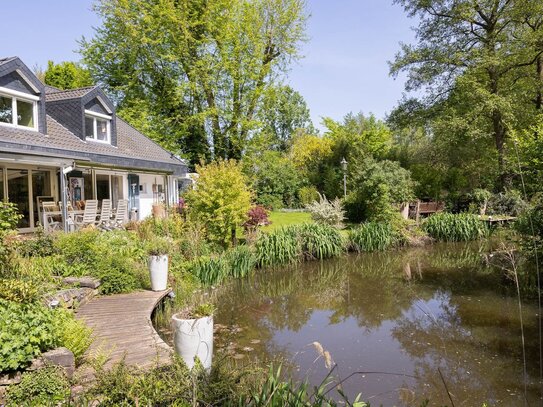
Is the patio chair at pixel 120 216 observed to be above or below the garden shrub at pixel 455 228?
above

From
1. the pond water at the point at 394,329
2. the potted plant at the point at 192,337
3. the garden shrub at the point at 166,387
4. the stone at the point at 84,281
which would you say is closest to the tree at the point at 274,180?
the pond water at the point at 394,329

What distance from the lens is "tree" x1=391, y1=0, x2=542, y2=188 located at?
62.3 feet

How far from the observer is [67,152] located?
1191 cm

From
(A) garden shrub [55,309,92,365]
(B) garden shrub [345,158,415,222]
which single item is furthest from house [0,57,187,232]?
(B) garden shrub [345,158,415,222]

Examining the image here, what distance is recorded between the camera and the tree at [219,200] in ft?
39.8

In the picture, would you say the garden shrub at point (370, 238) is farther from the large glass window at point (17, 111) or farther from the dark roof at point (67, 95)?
the large glass window at point (17, 111)

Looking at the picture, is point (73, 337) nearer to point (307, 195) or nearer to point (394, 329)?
point (394, 329)

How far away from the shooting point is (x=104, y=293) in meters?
7.86

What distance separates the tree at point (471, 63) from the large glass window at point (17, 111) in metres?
17.5

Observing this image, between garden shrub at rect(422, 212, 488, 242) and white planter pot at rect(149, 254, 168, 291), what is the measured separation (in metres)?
12.1

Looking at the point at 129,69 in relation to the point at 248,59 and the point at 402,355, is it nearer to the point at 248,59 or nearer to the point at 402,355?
the point at 248,59

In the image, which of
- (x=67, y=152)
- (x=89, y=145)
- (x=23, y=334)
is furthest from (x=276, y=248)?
(x=23, y=334)

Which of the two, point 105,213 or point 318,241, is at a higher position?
point 105,213

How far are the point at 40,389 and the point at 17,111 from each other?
11108 mm
